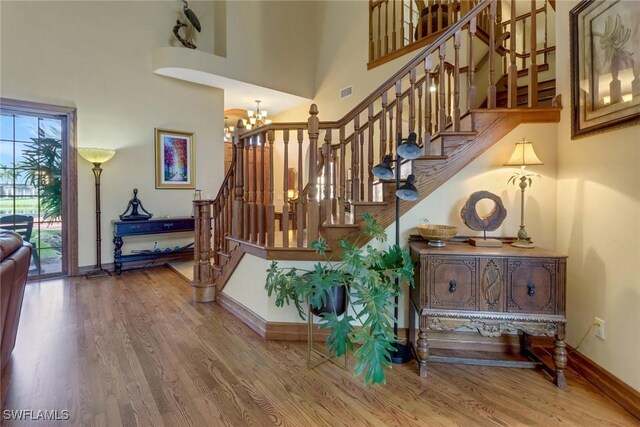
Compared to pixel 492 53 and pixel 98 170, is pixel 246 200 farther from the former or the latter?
pixel 98 170

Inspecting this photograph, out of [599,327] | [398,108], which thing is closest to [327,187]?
[398,108]

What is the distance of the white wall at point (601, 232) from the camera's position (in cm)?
171

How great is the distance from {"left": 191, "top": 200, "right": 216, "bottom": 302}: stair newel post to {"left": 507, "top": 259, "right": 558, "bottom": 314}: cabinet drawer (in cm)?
277

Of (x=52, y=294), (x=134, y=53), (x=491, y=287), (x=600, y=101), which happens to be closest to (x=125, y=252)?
(x=52, y=294)

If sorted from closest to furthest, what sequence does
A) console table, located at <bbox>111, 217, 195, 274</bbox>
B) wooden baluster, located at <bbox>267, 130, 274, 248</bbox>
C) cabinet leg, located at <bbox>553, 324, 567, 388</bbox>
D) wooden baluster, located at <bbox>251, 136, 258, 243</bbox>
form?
cabinet leg, located at <bbox>553, 324, 567, 388</bbox>, wooden baluster, located at <bbox>267, 130, 274, 248</bbox>, wooden baluster, located at <bbox>251, 136, 258, 243</bbox>, console table, located at <bbox>111, 217, 195, 274</bbox>

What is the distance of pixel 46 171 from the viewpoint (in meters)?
4.32

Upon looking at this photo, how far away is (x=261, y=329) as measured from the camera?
102 inches

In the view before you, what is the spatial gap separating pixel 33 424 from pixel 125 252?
365cm

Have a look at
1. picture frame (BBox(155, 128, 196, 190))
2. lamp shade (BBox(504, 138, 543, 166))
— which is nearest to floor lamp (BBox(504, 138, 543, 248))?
lamp shade (BBox(504, 138, 543, 166))

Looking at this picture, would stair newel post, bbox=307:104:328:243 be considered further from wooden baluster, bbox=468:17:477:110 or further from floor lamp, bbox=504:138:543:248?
floor lamp, bbox=504:138:543:248

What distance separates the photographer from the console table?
14.7 ft

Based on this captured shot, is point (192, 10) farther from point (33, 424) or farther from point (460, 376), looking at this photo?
point (460, 376)

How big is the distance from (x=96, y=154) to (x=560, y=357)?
5.36 metres

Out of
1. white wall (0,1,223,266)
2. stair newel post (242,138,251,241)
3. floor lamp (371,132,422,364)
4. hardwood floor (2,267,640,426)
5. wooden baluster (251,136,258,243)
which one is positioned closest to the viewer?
hardwood floor (2,267,640,426)
